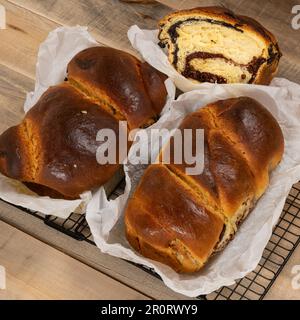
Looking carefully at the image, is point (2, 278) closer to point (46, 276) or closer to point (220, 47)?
point (46, 276)

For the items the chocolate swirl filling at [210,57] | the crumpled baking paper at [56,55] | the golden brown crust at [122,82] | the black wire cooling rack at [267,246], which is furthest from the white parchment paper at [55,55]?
the black wire cooling rack at [267,246]

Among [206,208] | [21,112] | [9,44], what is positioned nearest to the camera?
[206,208]

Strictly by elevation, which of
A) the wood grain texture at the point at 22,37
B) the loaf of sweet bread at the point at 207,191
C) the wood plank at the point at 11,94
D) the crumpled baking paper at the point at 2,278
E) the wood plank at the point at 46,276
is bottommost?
the crumpled baking paper at the point at 2,278

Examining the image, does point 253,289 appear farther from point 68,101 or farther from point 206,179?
point 68,101

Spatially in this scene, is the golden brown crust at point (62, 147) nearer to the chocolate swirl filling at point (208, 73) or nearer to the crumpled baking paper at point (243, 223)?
the crumpled baking paper at point (243, 223)

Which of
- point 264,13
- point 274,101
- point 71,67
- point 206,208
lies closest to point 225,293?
point 206,208

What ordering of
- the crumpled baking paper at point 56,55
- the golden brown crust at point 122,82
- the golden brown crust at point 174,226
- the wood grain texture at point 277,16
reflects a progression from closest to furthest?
the golden brown crust at point 174,226 < the golden brown crust at point 122,82 < the crumpled baking paper at point 56,55 < the wood grain texture at point 277,16

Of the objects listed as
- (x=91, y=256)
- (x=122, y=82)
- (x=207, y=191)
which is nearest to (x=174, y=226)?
(x=207, y=191)
